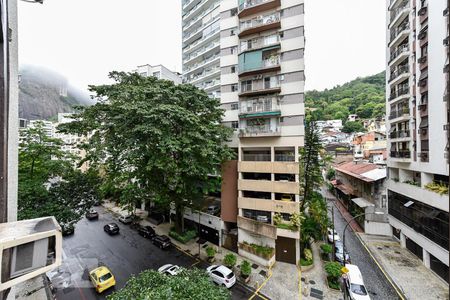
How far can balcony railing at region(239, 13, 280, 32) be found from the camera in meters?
17.4

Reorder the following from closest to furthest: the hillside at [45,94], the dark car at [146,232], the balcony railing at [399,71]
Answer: the balcony railing at [399,71]
the dark car at [146,232]
the hillside at [45,94]

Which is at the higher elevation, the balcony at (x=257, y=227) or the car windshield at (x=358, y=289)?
the balcony at (x=257, y=227)

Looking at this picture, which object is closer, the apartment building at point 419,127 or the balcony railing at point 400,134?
the apartment building at point 419,127

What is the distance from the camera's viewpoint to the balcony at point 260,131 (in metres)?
17.1

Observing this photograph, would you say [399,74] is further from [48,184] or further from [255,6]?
[48,184]

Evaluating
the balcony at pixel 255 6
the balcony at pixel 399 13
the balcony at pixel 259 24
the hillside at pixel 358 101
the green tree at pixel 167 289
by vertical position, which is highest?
the hillside at pixel 358 101

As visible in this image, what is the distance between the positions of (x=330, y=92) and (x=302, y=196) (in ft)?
346

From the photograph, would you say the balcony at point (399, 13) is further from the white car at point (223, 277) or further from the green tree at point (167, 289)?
the white car at point (223, 277)

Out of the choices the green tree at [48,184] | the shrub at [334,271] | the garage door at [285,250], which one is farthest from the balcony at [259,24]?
the shrub at [334,271]

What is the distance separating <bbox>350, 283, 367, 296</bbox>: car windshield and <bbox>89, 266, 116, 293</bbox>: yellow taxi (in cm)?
1619

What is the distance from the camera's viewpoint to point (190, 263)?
1653cm

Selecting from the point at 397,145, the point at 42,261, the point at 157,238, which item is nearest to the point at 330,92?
the point at 397,145

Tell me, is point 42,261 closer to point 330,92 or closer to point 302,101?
point 302,101

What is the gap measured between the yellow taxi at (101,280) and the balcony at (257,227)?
10.7 m
